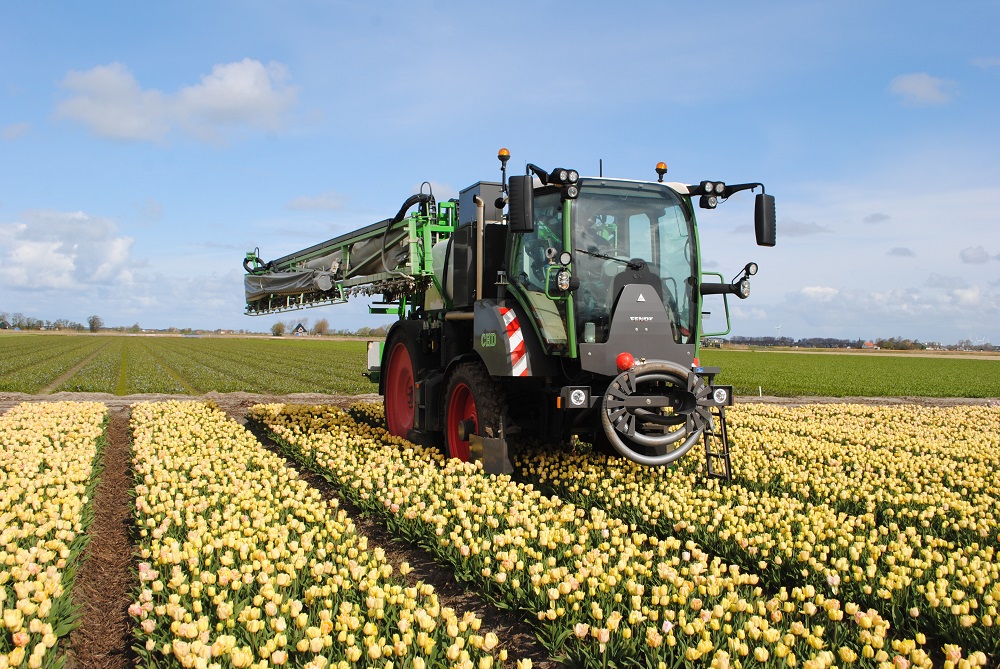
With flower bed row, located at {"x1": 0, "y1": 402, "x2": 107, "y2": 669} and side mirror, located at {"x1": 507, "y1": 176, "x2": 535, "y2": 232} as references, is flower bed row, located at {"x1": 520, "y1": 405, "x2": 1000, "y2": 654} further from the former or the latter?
flower bed row, located at {"x1": 0, "y1": 402, "x2": 107, "y2": 669}

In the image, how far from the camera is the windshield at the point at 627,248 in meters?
8.04

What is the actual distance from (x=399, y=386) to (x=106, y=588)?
6737 millimetres

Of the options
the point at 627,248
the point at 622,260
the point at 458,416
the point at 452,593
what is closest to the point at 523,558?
the point at 452,593

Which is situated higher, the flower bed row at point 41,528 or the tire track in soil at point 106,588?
the flower bed row at point 41,528

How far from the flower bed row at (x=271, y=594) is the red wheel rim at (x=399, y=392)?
160 inches

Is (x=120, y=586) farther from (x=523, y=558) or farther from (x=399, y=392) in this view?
(x=399, y=392)

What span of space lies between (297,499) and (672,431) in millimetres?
3974

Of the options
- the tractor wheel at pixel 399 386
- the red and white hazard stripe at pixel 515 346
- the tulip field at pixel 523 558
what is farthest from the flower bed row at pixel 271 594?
the tractor wheel at pixel 399 386

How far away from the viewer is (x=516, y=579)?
492 centimetres

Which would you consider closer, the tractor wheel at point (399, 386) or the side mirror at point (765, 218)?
the side mirror at point (765, 218)

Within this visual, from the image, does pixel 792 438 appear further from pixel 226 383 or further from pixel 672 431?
pixel 226 383

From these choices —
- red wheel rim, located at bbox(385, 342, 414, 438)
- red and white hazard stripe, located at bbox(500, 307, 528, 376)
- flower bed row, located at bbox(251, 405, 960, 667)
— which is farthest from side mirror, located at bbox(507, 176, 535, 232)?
red wheel rim, located at bbox(385, 342, 414, 438)

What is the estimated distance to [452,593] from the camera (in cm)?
564

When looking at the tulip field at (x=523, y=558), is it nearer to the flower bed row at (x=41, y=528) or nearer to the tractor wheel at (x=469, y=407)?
the flower bed row at (x=41, y=528)
